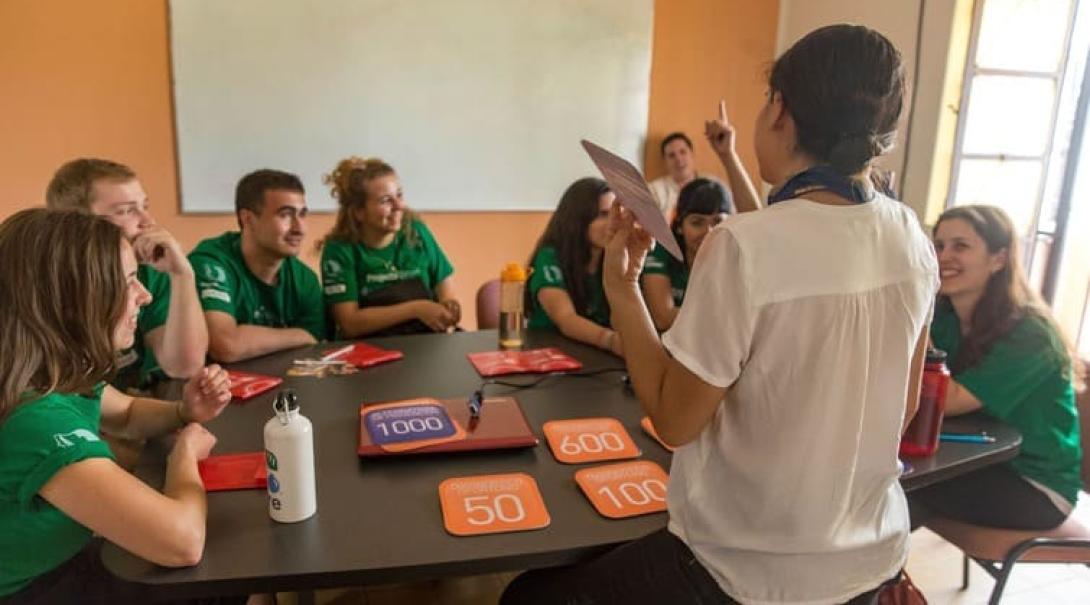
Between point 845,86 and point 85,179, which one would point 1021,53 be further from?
point 85,179

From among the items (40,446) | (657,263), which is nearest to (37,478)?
(40,446)

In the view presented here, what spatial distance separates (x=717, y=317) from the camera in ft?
2.67

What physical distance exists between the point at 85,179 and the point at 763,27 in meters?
3.65

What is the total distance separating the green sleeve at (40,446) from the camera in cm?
89

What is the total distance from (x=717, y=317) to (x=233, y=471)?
81 centimetres

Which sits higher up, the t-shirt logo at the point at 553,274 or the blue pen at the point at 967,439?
the t-shirt logo at the point at 553,274

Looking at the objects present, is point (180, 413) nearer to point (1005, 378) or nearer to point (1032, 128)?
point (1005, 378)

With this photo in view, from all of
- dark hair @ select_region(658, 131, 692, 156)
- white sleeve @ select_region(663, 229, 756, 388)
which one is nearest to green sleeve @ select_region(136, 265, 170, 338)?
white sleeve @ select_region(663, 229, 756, 388)

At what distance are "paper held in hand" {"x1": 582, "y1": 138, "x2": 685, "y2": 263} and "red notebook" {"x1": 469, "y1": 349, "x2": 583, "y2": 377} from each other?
2.55ft

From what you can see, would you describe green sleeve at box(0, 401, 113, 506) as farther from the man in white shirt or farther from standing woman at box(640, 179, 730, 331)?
the man in white shirt

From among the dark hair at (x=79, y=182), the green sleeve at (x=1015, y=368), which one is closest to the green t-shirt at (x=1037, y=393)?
the green sleeve at (x=1015, y=368)

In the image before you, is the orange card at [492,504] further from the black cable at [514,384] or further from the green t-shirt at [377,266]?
the green t-shirt at [377,266]

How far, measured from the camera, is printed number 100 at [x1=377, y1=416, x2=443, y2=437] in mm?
1256

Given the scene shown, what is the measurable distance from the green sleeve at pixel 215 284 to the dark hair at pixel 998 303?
1852 millimetres
